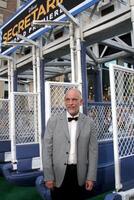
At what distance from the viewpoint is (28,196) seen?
4.80m

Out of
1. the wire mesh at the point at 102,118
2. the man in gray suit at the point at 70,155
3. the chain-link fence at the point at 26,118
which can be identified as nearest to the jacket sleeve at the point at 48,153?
the man in gray suit at the point at 70,155

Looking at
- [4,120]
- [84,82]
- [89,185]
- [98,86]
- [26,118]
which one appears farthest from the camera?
[98,86]

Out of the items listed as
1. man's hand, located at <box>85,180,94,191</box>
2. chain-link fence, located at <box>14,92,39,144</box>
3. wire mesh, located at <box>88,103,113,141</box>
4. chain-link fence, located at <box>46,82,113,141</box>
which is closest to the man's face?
man's hand, located at <box>85,180,94,191</box>

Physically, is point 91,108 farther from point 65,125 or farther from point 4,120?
point 4,120

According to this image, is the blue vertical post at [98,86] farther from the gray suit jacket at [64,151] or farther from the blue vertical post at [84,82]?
the gray suit jacket at [64,151]

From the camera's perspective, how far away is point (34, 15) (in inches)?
245

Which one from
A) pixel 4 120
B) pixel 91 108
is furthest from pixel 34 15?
pixel 4 120

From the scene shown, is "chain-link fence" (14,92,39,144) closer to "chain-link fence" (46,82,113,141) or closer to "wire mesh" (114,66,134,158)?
"chain-link fence" (46,82,113,141)

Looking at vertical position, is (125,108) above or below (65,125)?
above

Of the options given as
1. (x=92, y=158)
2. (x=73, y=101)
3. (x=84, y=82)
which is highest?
(x=84, y=82)

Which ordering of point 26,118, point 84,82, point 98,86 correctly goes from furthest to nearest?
point 98,86, point 26,118, point 84,82

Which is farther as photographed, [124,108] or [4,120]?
[4,120]

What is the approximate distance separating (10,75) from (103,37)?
326cm

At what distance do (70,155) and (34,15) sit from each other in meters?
4.25
